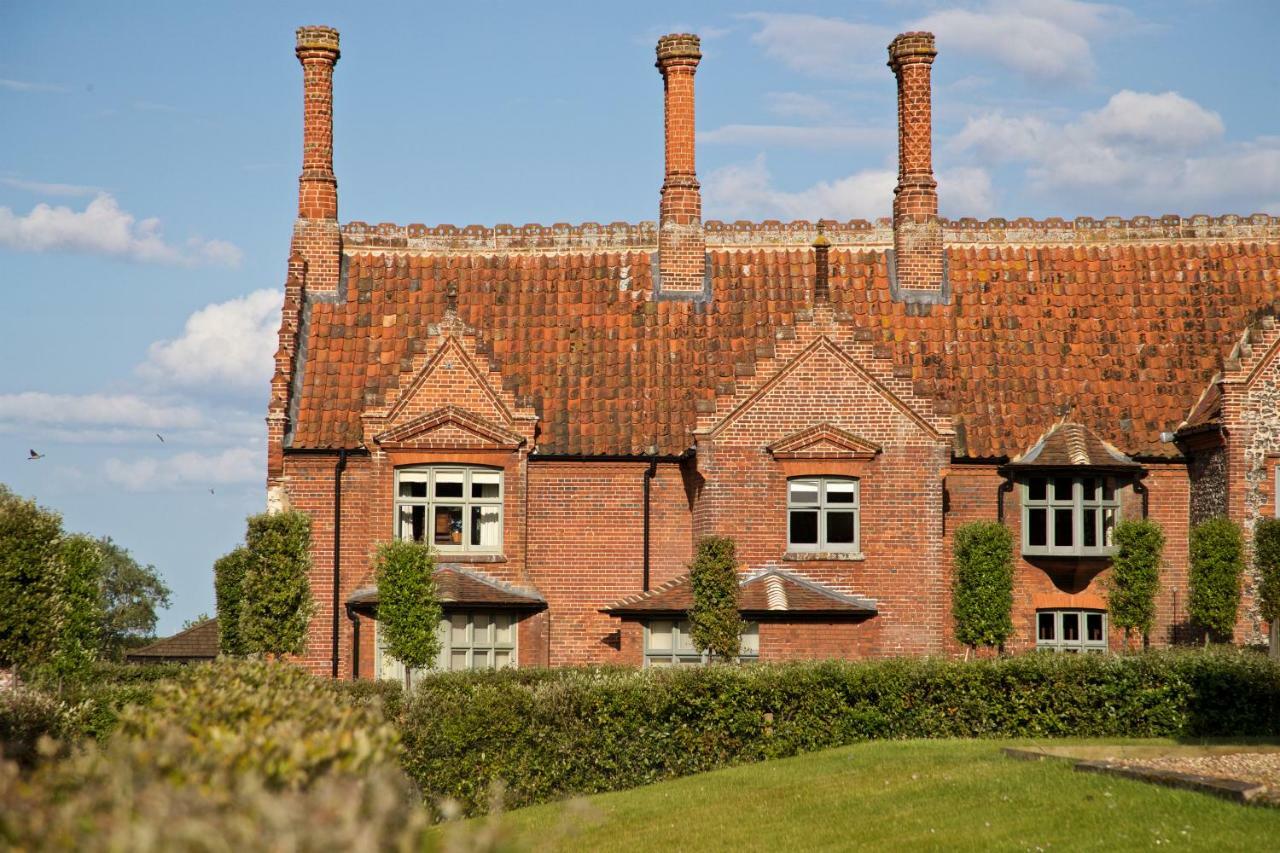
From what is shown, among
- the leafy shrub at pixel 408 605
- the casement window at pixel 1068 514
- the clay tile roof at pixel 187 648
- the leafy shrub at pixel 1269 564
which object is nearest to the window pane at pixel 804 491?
the casement window at pixel 1068 514

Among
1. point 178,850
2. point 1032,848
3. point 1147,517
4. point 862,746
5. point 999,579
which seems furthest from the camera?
point 1147,517

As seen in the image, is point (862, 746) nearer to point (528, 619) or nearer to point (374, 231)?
point (528, 619)

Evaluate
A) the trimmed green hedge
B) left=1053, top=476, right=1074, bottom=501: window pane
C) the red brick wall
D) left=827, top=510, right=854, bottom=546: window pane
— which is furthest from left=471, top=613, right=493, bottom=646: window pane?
left=1053, top=476, right=1074, bottom=501: window pane

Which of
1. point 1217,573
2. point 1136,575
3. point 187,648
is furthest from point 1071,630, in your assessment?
point 187,648

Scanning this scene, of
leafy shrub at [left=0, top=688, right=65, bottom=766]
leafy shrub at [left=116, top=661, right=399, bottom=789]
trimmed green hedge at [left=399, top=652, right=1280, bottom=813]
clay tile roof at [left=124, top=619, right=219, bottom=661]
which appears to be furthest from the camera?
clay tile roof at [left=124, top=619, right=219, bottom=661]

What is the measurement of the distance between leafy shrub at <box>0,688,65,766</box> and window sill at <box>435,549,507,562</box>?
34.6ft

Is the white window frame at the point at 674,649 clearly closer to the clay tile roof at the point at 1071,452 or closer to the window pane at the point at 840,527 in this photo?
the window pane at the point at 840,527

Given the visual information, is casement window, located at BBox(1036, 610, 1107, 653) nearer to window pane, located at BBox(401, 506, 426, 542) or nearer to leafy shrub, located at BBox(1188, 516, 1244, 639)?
leafy shrub, located at BBox(1188, 516, 1244, 639)

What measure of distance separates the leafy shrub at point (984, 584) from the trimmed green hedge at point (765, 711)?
5316 mm

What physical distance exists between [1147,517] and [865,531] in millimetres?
5991

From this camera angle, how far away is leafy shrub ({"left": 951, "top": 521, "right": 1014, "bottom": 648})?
31.3 metres

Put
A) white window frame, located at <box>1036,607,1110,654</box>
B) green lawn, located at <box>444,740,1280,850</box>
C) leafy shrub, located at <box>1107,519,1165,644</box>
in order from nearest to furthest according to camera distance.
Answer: green lawn, located at <box>444,740,1280,850</box> < leafy shrub, located at <box>1107,519,1165,644</box> < white window frame, located at <box>1036,607,1110,654</box>

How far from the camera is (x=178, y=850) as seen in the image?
22.6 feet

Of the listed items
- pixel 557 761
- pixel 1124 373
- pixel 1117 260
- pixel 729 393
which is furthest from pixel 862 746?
pixel 1117 260
